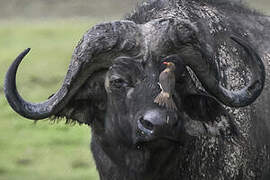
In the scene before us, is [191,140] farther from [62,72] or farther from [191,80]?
[62,72]

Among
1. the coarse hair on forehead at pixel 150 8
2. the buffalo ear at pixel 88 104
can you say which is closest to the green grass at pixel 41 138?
the coarse hair on forehead at pixel 150 8

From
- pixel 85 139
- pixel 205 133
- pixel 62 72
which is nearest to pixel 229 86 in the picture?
pixel 205 133

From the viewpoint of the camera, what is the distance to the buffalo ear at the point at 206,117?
7598 millimetres

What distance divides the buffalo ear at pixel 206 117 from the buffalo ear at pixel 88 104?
0.76 m

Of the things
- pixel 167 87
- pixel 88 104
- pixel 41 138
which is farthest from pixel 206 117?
pixel 41 138

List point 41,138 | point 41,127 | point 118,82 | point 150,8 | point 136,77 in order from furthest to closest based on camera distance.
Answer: point 41,127 → point 41,138 → point 150,8 → point 118,82 → point 136,77

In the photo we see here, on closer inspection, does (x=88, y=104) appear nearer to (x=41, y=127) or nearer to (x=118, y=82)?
(x=118, y=82)

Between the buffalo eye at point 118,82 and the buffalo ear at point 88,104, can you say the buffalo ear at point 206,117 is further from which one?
the buffalo ear at point 88,104

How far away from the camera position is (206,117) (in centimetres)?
771

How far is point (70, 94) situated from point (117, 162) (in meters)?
0.75

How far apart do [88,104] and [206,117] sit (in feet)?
3.57

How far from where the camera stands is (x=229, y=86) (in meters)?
8.09

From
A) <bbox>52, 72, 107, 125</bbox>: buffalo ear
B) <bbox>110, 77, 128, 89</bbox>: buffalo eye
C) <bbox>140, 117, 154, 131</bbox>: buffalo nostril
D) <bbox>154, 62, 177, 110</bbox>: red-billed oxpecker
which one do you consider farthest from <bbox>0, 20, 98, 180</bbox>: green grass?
<bbox>140, 117, 154, 131</bbox>: buffalo nostril

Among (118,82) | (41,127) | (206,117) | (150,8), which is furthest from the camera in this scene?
(41,127)
